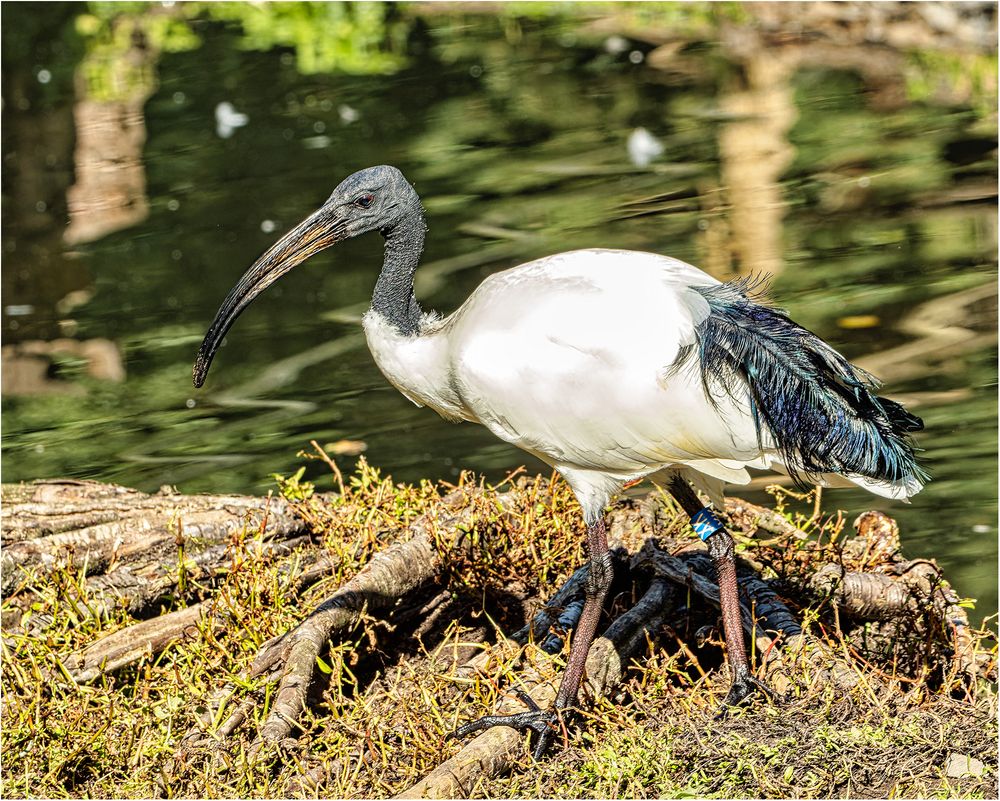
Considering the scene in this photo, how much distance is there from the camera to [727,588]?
4219 mm

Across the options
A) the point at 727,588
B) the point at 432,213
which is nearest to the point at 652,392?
the point at 727,588

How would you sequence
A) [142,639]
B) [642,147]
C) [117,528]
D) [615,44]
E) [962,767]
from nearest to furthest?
1. [962,767]
2. [142,639]
3. [117,528]
4. [642,147]
5. [615,44]

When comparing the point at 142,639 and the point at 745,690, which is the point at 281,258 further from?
the point at 745,690

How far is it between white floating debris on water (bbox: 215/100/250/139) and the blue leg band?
31.2 ft

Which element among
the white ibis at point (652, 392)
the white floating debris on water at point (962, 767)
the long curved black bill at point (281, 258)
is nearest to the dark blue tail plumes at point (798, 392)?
the white ibis at point (652, 392)

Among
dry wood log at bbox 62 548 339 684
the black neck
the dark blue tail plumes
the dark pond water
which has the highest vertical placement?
the black neck

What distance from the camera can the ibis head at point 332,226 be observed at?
4387mm

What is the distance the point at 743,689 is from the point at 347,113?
999 centimetres

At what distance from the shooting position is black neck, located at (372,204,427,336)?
443cm

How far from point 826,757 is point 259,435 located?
14.4 ft

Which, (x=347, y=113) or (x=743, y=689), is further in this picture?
(x=347, y=113)

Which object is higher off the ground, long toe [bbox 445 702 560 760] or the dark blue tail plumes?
the dark blue tail plumes

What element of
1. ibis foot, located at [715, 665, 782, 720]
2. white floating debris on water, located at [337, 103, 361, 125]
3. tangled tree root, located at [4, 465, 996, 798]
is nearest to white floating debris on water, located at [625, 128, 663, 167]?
white floating debris on water, located at [337, 103, 361, 125]

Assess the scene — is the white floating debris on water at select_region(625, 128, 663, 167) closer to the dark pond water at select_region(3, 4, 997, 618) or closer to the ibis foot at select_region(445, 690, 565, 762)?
the dark pond water at select_region(3, 4, 997, 618)
